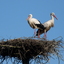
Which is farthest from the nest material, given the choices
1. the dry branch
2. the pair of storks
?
the pair of storks

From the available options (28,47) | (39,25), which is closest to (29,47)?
(28,47)

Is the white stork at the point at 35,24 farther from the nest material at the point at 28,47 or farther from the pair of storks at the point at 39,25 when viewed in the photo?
the nest material at the point at 28,47

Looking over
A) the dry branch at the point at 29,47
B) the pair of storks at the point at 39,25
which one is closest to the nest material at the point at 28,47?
the dry branch at the point at 29,47

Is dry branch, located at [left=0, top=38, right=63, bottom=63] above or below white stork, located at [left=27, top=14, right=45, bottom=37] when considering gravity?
below

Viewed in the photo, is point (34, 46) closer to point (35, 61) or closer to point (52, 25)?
point (35, 61)

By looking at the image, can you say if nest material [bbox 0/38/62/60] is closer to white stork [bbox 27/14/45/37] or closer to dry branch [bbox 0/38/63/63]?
dry branch [bbox 0/38/63/63]

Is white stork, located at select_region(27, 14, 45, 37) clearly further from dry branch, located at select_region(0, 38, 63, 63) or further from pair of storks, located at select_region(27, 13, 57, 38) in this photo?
dry branch, located at select_region(0, 38, 63, 63)

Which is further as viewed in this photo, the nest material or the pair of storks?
the pair of storks

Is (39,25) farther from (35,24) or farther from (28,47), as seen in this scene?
(28,47)

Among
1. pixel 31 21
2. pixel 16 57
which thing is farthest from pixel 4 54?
pixel 31 21

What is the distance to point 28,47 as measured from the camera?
36.8ft

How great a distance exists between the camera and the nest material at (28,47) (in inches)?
439

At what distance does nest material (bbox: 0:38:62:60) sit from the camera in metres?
11.1

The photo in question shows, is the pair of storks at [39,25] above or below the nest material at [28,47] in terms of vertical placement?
above
